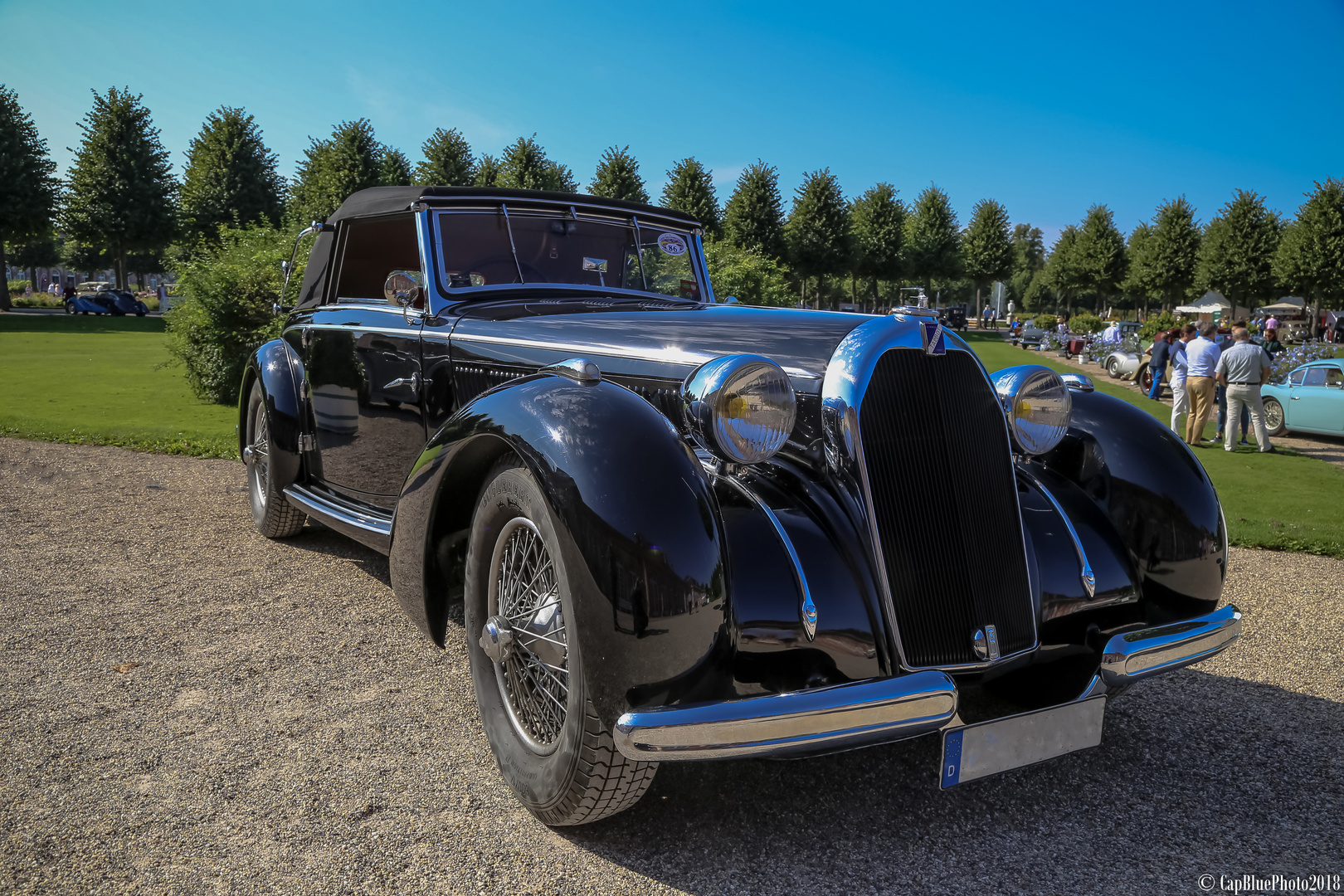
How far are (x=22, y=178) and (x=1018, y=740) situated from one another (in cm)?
4182

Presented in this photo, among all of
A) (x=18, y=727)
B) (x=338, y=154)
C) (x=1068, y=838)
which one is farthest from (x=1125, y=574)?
(x=338, y=154)

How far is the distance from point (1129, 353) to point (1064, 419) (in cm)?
2353

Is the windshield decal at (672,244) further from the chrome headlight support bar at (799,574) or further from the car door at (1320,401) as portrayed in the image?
the car door at (1320,401)

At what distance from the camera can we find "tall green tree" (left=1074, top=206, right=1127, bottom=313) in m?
50.6

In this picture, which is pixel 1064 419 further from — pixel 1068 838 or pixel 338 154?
pixel 338 154

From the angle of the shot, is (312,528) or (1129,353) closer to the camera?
(312,528)

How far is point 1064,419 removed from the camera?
2904 millimetres

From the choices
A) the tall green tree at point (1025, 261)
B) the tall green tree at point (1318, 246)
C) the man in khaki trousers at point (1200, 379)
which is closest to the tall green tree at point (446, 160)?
the man in khaki trousers at point (1200, 379)

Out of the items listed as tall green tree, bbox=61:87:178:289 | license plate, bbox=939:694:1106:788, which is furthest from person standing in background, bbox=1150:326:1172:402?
tall green tree, bbox=61:87:178:289

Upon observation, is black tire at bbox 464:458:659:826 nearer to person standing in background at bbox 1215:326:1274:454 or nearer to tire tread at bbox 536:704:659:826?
Answer: tire tread at bbox 536:704:659:826

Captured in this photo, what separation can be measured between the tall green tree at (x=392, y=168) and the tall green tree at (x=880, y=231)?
23661 millimetres

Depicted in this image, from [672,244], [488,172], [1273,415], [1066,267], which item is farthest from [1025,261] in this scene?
[672,244]

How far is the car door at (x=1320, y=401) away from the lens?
11984mm

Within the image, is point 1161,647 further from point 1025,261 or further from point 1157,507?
point 1025,261
